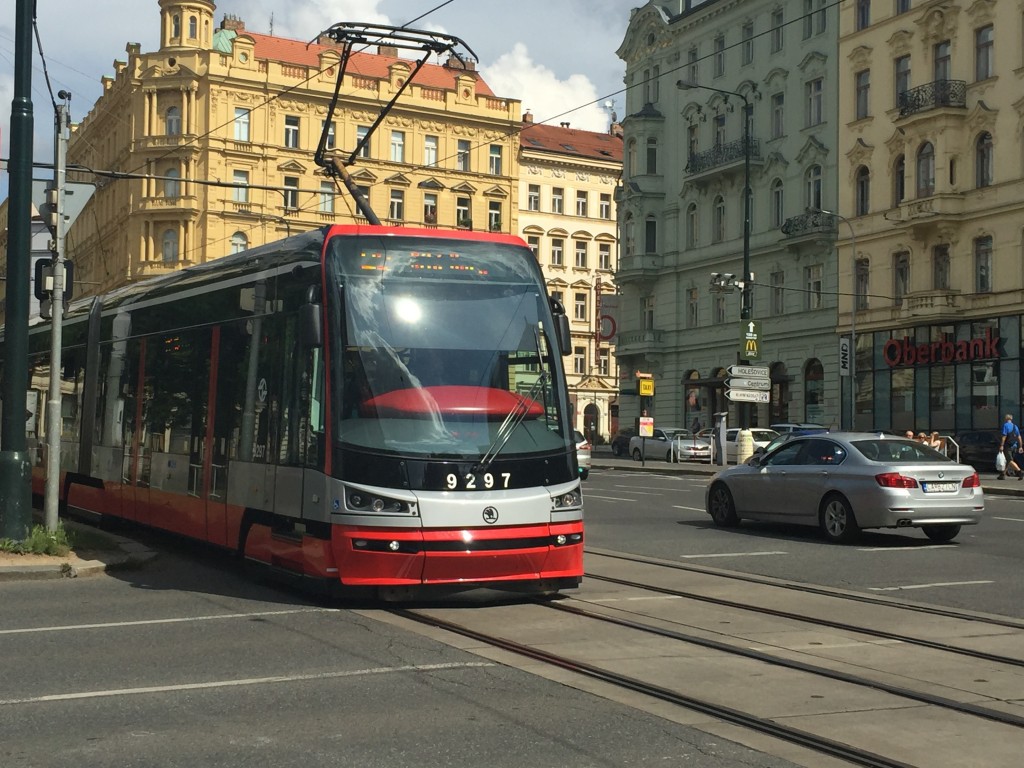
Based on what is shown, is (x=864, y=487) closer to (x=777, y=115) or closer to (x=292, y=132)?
(x=777, y=115)

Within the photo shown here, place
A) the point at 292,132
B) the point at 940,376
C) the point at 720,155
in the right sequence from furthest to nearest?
the point at 292,132, the point at 720,155, the point at 940,376

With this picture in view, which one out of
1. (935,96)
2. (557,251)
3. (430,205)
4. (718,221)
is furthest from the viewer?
(557,251)

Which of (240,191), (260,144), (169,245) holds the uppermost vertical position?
(260,144)

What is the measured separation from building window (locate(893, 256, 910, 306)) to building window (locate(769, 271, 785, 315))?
20.2ft

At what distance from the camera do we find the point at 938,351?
155 ft

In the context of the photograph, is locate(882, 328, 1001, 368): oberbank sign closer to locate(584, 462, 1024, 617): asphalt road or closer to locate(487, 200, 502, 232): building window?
locate(584, 462, 1024, 617): asphalt road

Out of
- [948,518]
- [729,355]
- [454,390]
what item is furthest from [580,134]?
[454,390]

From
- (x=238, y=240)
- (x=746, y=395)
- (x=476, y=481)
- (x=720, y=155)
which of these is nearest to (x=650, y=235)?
(x=720, y=155)

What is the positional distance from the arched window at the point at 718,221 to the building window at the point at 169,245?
1118 inches

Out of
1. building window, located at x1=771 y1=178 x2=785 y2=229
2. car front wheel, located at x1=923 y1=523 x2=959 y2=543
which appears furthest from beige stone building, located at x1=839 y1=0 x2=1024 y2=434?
car front wheel, located at x1=923 y1=523 x2=959 y2=543

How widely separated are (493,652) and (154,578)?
17.3 feet

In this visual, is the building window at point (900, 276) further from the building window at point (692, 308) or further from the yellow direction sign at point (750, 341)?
→ the building window at point (692, 308)

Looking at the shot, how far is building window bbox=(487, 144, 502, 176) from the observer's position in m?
82.1

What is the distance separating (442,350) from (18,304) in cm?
548
